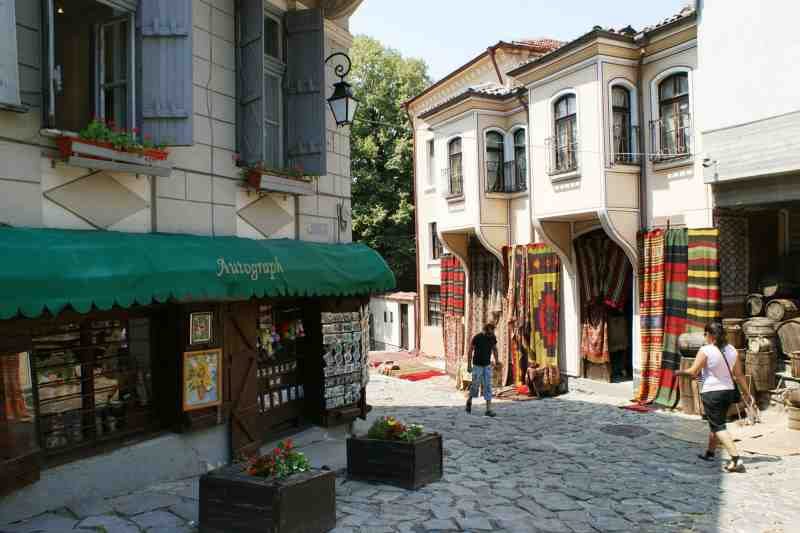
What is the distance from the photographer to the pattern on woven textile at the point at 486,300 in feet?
63.0

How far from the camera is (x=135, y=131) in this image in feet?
24.1

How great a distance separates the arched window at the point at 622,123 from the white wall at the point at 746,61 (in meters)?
1.75

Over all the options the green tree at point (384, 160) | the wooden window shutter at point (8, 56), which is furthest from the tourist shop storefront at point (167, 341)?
the green tree at point (384, 160)

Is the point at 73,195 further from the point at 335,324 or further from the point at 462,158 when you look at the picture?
the point at 462,158

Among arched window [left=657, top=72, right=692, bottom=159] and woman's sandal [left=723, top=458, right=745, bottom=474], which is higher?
arched window [left=657, top=72, right=692, bottom=159]

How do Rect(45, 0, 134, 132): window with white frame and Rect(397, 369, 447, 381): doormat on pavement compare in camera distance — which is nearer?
Rect(45, 0, 134, 132): window with white frame

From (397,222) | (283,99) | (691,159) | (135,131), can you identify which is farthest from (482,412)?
(397,222)

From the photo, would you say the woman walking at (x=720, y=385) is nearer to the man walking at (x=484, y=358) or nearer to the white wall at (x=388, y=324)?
the man walking at (x=484, y=358)

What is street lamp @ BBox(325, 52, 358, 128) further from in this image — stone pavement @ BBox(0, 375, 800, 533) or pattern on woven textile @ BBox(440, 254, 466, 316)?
pattern on woven textile @ BBox(440, 254, 466, 316)

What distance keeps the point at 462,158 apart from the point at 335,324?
10.7m

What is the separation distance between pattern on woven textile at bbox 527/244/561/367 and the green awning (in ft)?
29.0

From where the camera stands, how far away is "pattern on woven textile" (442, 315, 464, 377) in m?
21.5

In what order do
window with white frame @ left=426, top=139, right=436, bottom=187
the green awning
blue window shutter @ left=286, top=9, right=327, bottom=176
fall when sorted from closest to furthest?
the green awning < blue window shutter @ left=286, top=9, right=327, bottom=176 < window with white frame @ left=426, top=139, right=436, bottom=187

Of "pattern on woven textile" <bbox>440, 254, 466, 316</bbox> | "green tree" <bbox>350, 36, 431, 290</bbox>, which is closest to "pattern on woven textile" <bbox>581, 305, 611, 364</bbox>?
"pattern on woven textile" <bbox>440, 254, 466, 316</bbox>
